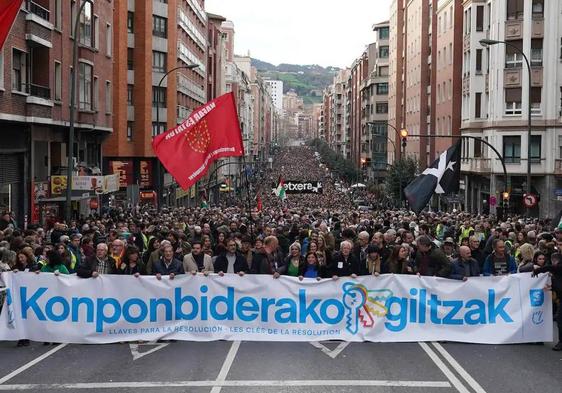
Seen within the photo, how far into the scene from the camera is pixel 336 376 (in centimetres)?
1079

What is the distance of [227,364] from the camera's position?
11.5 m

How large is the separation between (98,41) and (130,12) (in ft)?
67.8

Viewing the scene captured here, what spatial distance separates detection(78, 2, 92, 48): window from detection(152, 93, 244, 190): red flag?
1662cm

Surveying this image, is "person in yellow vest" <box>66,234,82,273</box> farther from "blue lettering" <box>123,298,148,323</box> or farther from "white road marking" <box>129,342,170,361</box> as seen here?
"white road marking" <box>129,342,170,361</box>

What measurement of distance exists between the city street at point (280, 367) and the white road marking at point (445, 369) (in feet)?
0.04

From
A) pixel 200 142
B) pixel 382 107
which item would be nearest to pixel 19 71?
pixel 200 142

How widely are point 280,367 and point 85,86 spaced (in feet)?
89.6

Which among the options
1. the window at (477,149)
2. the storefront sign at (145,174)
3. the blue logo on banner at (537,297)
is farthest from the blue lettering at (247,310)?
the storefront sign at (145,174)

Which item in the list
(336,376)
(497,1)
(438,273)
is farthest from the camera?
(497,1)

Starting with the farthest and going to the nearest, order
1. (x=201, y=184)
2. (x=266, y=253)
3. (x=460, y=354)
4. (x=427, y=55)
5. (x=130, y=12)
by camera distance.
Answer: (x=201, y=184), (x=427, y=55), (x=130, y=12), (x=266, y=253), (x=460, y=354)

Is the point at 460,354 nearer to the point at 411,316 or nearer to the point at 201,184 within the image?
the point at 411,316

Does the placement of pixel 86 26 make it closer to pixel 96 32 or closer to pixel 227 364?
pixel 96 32

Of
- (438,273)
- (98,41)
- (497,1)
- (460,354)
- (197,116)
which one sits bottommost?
(460,354)

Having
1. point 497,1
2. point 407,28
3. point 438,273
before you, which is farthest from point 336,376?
point 407,28
